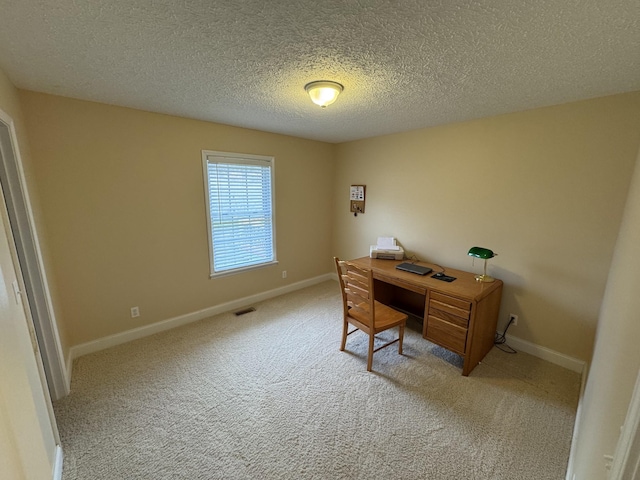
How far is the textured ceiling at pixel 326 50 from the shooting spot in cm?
108

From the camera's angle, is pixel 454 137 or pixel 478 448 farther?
pixel 454 137

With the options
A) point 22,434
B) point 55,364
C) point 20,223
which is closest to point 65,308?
point 55,364

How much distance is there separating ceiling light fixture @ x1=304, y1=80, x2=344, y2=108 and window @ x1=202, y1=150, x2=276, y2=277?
1.61m

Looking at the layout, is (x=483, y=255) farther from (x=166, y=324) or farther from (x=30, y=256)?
(x=30, y=256)

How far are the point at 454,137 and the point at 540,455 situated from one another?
9.00 feet

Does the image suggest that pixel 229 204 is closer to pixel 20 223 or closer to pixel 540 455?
pixel 20 223

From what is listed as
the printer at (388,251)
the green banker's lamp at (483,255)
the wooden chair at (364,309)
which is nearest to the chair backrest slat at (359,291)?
the wooden chair at (364,309)

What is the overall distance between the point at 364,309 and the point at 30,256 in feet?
8.37

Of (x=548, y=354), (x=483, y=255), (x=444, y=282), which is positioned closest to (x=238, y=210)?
(x=444, y=282)

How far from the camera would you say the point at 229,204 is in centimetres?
321

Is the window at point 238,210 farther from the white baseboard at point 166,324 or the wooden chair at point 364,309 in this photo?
the wooden chair at point 364,309

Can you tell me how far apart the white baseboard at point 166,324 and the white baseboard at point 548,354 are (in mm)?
2803

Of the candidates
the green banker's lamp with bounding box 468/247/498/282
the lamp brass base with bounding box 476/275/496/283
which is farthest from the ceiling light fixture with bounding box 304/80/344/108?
the lamp brass base with bounding box 476/275/496/283

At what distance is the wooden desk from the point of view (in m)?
2.16
